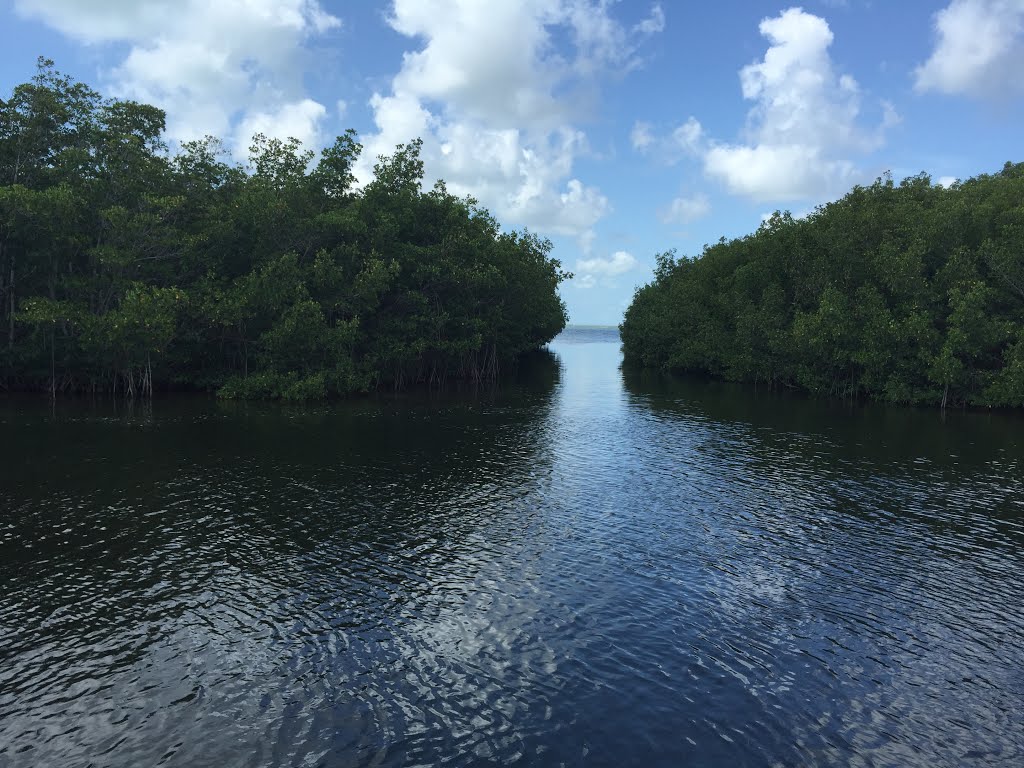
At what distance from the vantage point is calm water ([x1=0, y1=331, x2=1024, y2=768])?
47.4ft

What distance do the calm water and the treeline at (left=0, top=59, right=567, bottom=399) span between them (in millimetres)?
23782

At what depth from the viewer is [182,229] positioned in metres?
67.4

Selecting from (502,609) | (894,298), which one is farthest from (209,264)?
(894,298)

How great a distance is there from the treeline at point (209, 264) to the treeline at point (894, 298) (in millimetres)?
40265

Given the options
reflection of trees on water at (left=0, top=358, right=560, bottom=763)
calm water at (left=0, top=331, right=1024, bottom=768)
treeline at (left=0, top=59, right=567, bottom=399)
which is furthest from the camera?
treeline at (left=0, top=59, right=567, bottom=399)

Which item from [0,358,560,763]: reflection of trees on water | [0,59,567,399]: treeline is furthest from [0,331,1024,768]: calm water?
[0,59,567,399]: treeline

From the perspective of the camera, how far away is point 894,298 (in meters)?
74.0

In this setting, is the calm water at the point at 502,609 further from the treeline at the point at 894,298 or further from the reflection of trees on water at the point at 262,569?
the treeline at the point at 894,298

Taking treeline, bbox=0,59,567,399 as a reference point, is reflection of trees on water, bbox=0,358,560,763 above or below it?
below

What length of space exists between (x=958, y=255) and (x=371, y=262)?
6263 centimetres

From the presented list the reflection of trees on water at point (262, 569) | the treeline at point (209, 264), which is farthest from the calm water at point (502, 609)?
the treeline at point (209, 264)

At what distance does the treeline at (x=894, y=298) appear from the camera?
211ft

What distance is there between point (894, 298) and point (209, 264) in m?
77.8

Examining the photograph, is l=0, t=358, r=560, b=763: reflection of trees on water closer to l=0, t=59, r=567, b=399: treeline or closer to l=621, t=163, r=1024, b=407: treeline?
l=0, t=59, r=567, b=399: treeline
